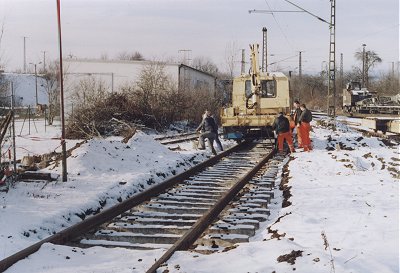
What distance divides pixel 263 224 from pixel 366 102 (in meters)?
48.2

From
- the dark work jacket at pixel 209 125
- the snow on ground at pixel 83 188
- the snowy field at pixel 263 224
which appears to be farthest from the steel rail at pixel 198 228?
the dark work jacket at pixel 209 125

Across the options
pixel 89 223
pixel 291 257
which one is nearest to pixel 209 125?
pixel 89 223

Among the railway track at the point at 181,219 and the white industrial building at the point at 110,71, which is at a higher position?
the white industrial building at the point at 110,71

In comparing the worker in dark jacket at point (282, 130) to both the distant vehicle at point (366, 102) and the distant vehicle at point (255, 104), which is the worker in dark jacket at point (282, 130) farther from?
the distant vehicle at point (366, 102)

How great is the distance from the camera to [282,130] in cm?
1678

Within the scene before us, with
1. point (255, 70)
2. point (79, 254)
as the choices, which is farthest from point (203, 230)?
point (255, 70)

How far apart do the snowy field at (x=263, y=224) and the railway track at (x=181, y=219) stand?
301mm

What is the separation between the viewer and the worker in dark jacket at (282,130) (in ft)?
54.5

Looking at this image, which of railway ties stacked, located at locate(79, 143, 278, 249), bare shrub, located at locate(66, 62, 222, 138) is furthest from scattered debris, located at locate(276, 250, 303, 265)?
bare shrub, located at locate(66, 62, 222, 138)

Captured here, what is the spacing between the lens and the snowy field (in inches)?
197

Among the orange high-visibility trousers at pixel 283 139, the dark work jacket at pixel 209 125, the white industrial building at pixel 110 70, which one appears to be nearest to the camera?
the dark work jacket at pixel 209 125

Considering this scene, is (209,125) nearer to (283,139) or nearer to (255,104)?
(283,139)

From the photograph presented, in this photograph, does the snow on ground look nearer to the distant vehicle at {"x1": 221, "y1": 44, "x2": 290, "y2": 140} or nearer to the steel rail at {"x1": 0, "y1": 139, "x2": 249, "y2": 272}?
the steel rail at {"x1": 0, "y1": 139, "x2": 249, "y2": 272}

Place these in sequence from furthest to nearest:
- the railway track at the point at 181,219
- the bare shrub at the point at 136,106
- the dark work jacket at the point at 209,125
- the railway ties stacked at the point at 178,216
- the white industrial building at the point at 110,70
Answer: the white industrial building at the point at 110,70 < the bare shrub at the point at 136,106 < the dark work jacket at the point at 209,125 < the railway ties stacked at the point at 178,216 < the railway track at the point at 181,219
